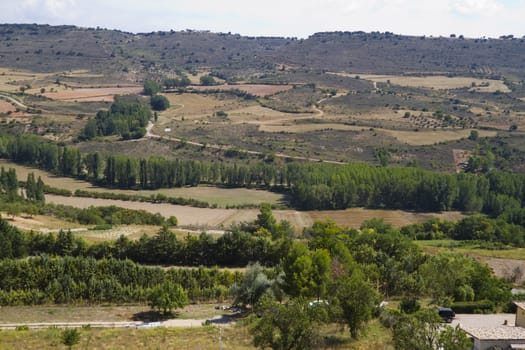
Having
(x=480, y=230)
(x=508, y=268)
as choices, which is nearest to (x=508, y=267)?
(x=508, y=268)

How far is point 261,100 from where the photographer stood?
181375 mm

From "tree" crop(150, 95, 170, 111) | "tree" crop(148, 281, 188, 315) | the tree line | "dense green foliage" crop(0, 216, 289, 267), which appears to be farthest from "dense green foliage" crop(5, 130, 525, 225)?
"tree" crop(150, 95, 170, 111)

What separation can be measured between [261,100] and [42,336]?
5969 inches

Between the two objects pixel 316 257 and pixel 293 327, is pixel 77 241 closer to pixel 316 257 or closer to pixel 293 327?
pixel 316 257

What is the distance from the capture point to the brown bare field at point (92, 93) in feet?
566

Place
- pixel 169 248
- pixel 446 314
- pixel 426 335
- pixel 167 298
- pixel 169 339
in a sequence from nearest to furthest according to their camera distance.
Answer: pixel 426 335
pixel 169 339
pixel 446 314
pixel 167 298
pixel 169 248

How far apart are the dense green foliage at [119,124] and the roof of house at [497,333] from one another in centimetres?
10625

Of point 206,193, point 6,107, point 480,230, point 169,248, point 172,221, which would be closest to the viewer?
point 169,248

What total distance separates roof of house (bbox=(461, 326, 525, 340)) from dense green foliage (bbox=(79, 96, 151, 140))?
349 feet

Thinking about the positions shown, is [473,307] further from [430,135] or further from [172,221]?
[430,135]

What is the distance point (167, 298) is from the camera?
39.6 metres

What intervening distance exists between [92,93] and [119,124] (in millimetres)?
56513

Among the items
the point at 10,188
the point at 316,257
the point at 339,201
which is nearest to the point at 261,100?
the point at 339,201

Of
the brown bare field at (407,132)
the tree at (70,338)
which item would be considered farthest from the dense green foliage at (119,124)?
the tree at (70,338)
